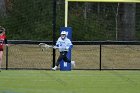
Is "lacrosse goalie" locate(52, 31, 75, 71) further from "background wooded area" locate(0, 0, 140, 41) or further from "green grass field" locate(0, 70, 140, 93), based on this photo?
"background wooded area" locate(0, 0, 140, 41)

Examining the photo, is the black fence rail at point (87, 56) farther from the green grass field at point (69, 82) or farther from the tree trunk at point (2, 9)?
the green grass field at point (69, 82)

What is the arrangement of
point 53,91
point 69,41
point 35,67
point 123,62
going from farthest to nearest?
point 123,62, point 35,67, point 69,41, point 53,91

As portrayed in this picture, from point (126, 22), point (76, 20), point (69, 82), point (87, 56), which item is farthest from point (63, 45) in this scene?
point (126, 22)

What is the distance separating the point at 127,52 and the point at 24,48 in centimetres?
553

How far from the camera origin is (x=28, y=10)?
33.7 meters

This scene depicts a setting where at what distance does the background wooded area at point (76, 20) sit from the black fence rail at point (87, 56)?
944 mm

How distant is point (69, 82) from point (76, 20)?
14040 mm

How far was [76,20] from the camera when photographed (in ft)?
115

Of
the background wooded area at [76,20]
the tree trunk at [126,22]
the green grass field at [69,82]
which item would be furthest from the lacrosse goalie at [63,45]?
the tree trunk at [126,22]

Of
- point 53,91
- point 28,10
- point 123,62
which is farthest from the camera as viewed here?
point 28,10

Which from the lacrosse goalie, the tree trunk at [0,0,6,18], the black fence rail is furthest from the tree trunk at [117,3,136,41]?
the lacrosse goalie

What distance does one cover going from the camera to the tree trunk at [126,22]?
34703 mm

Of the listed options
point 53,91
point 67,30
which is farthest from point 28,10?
point 53,91

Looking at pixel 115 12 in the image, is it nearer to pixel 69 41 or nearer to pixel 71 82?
pixel 69 41
